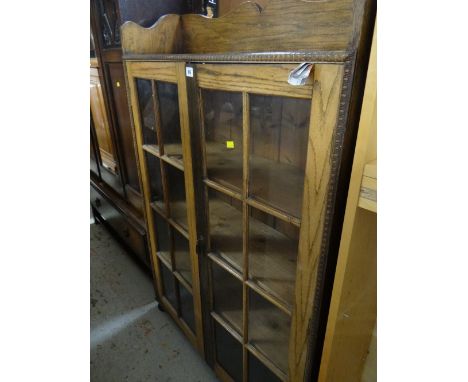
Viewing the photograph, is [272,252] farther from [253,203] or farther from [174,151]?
[174,151]

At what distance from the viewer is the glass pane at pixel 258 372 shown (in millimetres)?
1001

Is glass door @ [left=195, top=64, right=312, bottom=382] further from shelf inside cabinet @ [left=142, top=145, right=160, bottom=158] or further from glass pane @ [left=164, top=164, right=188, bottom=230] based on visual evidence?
shelf inside cabinet @ [left=142, top=145, right=160, bottom=158]

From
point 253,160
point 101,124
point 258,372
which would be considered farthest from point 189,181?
point 101,124

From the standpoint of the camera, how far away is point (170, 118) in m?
1.06

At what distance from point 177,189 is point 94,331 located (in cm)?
110

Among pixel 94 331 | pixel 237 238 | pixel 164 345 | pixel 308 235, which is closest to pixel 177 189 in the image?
pixel 237 238

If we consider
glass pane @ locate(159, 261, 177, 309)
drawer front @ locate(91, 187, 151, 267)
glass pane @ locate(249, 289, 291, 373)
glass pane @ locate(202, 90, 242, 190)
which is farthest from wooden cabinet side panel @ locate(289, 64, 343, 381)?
drawer front @ locate(91, 187, 151, 267)

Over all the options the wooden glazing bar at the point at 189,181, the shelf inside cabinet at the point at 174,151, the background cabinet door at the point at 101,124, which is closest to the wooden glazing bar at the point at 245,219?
the wooden glazing bar at the point at 189,181

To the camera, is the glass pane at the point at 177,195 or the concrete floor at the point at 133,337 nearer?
the glass pane at the point at 177,195

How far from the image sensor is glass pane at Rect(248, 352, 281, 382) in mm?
1001

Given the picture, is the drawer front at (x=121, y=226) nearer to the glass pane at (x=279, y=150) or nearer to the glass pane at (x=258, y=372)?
the glass pane at (x=258, y=372)

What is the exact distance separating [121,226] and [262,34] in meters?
1.71

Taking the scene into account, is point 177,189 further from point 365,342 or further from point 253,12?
point 365,342

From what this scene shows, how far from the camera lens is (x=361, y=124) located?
0.52m
